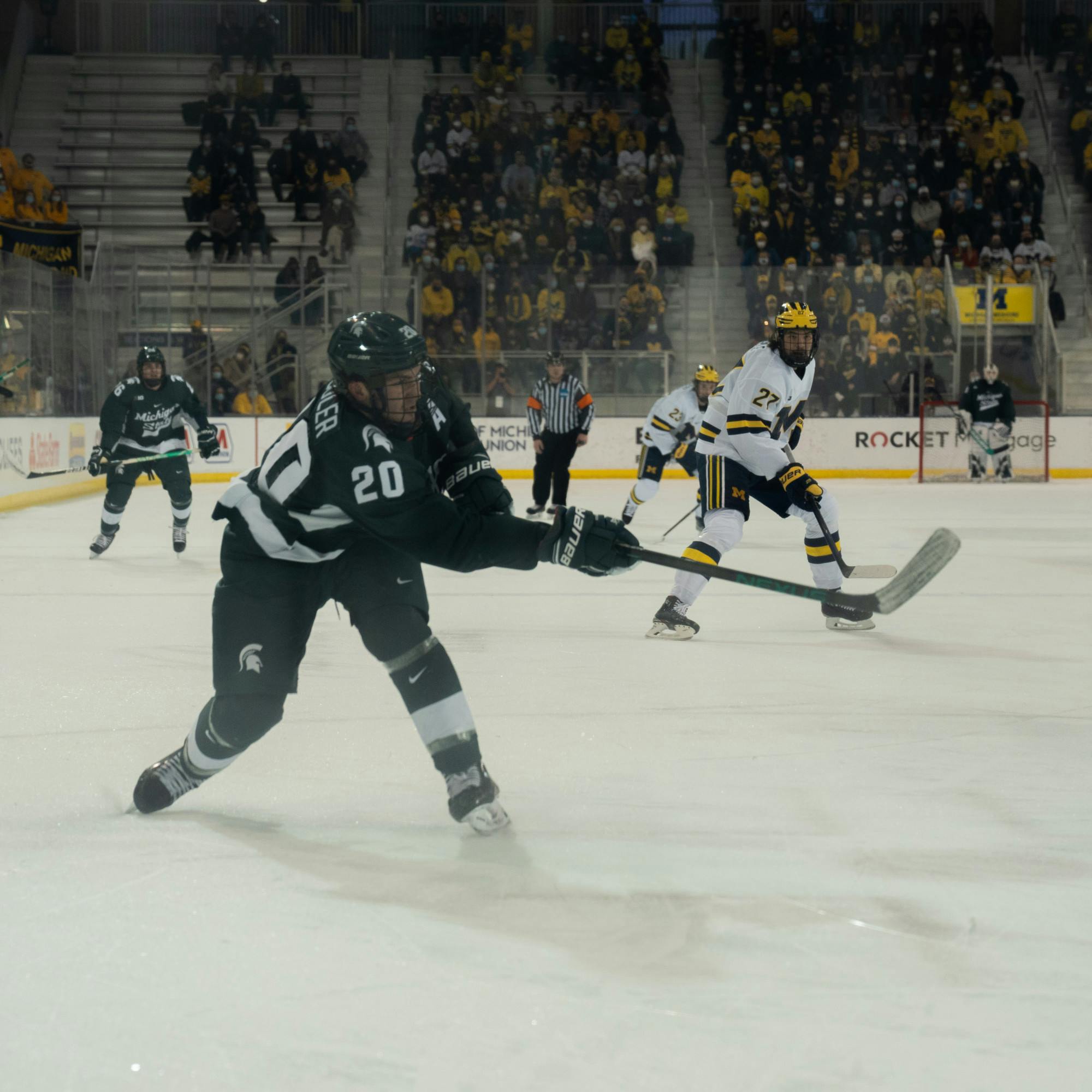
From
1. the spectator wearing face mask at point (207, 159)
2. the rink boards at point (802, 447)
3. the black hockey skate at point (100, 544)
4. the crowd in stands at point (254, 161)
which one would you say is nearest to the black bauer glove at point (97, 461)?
the black hockey skate at point (100, 544)

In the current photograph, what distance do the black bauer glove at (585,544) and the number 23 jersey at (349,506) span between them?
0.03m

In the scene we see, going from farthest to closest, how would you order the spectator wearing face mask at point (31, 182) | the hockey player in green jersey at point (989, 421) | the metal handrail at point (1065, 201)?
the spectator wearing face mask at point (31, 182), the metal handrail at point (1065, 201), the hockey player in green jersey at point (989, 421)

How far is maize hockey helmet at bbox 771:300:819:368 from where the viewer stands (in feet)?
18.2

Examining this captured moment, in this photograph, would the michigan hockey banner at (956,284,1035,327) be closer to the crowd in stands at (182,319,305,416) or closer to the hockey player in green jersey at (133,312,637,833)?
the crowd in stands at (182,319,305,416)

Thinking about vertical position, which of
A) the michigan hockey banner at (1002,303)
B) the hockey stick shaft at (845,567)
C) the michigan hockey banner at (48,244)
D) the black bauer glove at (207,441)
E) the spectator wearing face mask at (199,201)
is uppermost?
the spectator wearing face mask at (199,201)

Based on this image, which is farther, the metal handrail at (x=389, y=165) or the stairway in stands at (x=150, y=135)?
the stairway in stands at (x=150, y=135)

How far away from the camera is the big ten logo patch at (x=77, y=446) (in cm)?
1346

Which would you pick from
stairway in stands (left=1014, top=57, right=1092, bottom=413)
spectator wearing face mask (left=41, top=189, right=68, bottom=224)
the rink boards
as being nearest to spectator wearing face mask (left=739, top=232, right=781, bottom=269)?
the rink boards

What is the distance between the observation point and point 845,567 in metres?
5.83

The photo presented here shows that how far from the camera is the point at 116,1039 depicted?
188 cm

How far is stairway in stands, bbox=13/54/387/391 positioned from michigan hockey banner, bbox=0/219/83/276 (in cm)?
264

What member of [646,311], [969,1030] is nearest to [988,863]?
[969,1030]

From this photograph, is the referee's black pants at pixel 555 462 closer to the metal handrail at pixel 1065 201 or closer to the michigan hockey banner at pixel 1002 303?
the michigan hockey banner at pixel 1002 303

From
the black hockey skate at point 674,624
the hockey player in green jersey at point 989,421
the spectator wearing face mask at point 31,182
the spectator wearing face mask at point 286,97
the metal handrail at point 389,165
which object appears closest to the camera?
the black hockey skate at point 674,624
